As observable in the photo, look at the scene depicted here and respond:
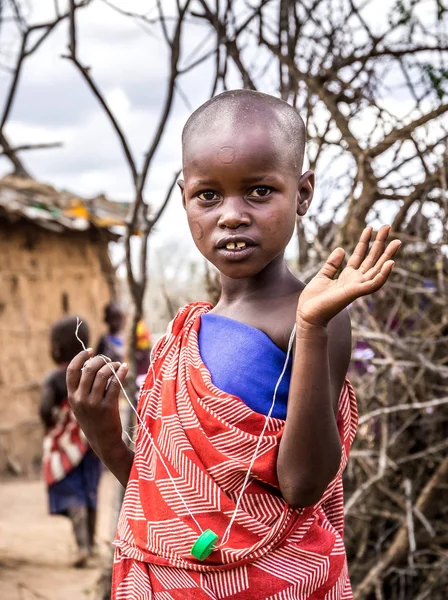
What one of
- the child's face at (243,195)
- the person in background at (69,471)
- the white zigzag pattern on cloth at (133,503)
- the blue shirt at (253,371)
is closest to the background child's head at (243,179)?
the child's face at (243,195)

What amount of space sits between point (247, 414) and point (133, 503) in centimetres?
31

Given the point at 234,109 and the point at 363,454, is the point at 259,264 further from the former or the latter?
the point at 363,454

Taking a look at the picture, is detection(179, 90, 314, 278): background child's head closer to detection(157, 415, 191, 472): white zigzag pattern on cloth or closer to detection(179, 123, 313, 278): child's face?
detection(179, 123, 313, 278): child's face

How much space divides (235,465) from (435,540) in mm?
1968

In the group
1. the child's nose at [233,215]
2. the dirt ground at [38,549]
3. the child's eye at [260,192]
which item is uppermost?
the child's eye at [260,192]

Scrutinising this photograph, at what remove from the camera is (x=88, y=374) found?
1568 mm

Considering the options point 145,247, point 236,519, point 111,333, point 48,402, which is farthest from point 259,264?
point 111,333

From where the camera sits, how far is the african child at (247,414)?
4.35ft

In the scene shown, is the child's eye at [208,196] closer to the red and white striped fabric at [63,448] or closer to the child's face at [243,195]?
the child's face at [243,195]

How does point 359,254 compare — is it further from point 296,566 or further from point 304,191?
point 296,566

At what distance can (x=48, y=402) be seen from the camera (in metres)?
5.51

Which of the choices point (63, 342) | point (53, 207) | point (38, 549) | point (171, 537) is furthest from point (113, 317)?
point (171, 537)

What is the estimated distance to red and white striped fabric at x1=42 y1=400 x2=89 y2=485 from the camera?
5.66 meters

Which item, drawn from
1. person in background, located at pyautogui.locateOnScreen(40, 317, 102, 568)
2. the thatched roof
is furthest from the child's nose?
the thatched roof
